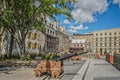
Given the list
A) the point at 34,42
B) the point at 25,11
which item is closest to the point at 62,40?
the point at 34,42

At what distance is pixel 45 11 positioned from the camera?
33250 millimetres

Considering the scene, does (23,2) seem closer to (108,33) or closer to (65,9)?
(65,9)

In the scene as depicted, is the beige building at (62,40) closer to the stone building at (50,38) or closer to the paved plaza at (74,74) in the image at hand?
the stone building at (50,38)

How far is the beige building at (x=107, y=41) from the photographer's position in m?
117

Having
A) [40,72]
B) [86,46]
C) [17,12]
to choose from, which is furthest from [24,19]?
[86,46]

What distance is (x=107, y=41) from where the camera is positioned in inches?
4715

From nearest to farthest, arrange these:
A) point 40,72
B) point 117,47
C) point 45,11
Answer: point 40,72 → point 45,11 → point 117,47

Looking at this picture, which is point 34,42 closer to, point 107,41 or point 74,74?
point 74,74

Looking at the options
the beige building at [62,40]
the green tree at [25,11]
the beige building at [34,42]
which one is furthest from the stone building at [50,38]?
the green tree at [25,11]

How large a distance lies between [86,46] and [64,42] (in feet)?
101

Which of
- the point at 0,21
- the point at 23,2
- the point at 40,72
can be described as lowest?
the point at 40,72

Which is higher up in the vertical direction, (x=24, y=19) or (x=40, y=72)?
(x=24, y=19)

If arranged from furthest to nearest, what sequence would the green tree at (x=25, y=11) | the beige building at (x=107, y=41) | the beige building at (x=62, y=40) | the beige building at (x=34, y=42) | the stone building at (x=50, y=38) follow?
the beige building at (x=107, y=41) → the beige building at (x=62, y=40) → the stone building at (x=50, y=38) → the beige building at (x=34, y=42) → the green tree at (x=25, y=11)

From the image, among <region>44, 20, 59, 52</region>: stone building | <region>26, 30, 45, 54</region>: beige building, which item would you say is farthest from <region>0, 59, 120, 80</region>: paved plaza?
<region>44, 20, 59, 52</region>: stone building
